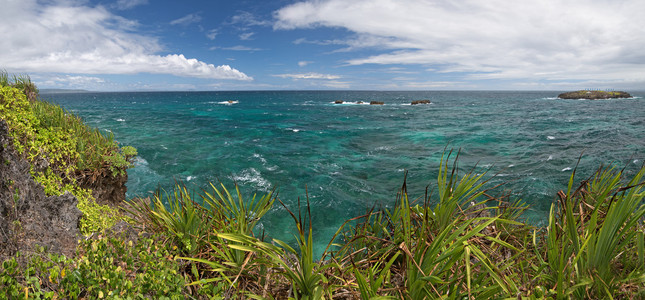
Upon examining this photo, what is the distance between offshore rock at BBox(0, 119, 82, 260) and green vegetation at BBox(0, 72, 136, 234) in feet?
1.19

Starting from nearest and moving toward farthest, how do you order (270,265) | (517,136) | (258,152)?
(270,265) → (258,152) → (517,136)

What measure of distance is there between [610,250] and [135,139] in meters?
30.1

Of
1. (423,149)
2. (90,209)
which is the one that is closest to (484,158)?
(423,149)

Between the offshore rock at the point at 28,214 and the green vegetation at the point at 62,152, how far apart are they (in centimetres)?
36

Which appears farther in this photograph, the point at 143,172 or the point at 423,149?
the point at 423,149

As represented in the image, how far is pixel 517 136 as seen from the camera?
2802cm

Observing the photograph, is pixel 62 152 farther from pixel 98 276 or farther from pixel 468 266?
pixel 468 266

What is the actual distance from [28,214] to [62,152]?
2805 mm

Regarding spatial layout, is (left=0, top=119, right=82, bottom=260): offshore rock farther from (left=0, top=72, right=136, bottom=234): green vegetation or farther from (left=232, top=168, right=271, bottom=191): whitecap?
(left=232, top=168, right=271, bottom=191): whitecap

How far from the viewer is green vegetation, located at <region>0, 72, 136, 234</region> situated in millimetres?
5527

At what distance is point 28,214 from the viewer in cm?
429

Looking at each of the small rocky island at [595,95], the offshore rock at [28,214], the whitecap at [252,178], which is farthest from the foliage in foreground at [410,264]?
the small rocky island at [595,95]

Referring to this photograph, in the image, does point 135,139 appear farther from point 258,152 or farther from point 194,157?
point 258,152

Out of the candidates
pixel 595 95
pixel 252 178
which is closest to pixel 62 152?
pixel 252 178
